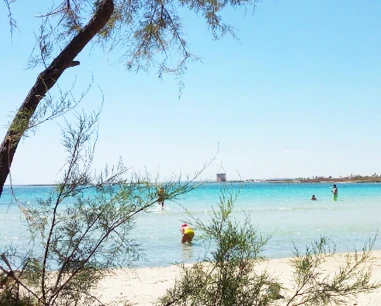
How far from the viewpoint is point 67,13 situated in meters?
3.53

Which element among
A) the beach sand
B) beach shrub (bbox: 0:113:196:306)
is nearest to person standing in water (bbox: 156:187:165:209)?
beach shrub (bbox: 0:113:196:306)

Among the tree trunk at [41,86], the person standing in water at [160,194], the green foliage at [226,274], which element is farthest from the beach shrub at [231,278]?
the tree trunk at [41,86]

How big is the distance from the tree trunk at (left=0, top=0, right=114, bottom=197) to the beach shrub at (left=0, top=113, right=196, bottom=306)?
21 cm

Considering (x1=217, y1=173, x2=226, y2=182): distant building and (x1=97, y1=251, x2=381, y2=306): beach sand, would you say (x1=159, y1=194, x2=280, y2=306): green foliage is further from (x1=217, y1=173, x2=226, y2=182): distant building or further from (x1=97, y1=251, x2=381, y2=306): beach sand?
(x1=97, y1=251, x2=381, y2=306): beach sand

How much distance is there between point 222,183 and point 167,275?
6464 millimetres

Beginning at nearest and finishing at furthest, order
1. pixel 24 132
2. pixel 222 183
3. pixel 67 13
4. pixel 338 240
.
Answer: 1. pixel 24 132
2. pixel 222 183
3. pixel 67 13
4. pixel 338 240

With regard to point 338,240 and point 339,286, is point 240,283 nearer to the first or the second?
point 339,286

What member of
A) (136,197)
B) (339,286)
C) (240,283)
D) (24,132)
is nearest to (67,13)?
(24,132)

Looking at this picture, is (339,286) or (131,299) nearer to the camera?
(339,286)

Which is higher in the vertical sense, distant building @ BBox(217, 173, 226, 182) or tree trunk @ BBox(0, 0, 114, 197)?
tree trunk @ BBox(0, 0, 114, 197)

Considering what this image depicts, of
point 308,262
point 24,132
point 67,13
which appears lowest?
point 308,262

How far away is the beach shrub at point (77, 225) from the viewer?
255cm

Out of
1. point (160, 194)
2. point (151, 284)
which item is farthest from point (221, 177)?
point (151, 284)

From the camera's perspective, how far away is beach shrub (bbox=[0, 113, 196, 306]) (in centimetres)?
255
